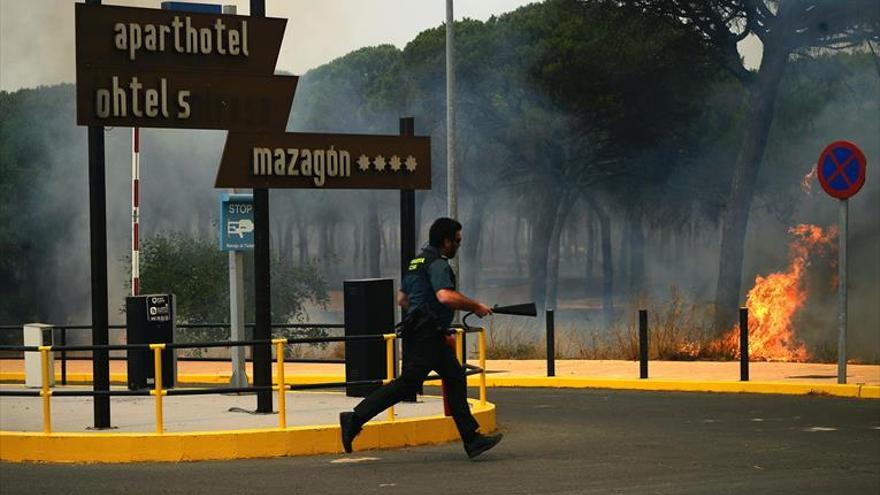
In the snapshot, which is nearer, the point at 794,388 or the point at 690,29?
the point at 794,388

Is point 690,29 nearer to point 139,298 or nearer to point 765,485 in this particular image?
point 139,298

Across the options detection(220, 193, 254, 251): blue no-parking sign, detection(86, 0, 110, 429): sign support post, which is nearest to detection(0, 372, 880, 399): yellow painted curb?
detection(220, 193, 254, 251): blue no-parking sign

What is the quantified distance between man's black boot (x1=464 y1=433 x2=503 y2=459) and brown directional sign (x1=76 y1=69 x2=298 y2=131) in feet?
13.1

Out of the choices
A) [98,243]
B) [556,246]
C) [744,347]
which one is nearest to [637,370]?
[744,347]

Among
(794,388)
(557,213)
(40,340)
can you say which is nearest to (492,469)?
(794,388)

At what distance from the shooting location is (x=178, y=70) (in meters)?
15.2

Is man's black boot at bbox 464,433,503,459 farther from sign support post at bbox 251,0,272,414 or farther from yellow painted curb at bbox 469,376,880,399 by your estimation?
yellow painted curb at bbox 469,376,880,399

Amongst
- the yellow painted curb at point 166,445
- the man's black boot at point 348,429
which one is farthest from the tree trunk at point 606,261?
the man's black boot at point 348,429

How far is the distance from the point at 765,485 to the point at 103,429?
5.98 metres

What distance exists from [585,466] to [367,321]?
17.2 ft

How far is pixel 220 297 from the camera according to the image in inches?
1453

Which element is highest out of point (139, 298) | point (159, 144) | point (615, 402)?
point (159, 144)

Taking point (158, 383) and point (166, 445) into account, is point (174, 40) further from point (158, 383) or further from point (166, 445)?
→ point (166, 445)

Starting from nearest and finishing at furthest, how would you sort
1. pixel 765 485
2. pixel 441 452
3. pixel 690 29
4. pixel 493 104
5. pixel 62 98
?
pixel 765 485 → pixel 441 452 → pixel 690 29 → pixel 62 98 → pixel 493 104
